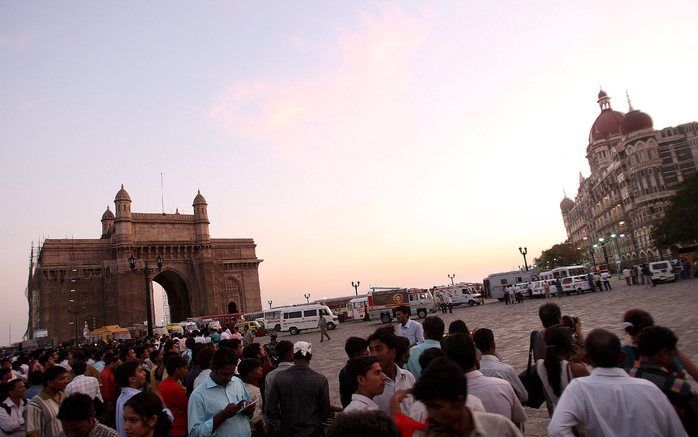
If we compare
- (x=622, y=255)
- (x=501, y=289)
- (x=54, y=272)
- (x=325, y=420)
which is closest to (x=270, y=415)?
(x=325, y=420)

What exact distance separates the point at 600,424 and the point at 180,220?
192ft

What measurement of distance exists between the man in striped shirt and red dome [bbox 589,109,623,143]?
94.6 m

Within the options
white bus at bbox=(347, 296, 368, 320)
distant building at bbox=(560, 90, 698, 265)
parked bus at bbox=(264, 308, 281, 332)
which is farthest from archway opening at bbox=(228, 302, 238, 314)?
distant building at bbox=(560, 90, 698, 265)

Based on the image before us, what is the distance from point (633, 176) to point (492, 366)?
71.2 m

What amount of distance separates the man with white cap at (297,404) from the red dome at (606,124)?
307 ft

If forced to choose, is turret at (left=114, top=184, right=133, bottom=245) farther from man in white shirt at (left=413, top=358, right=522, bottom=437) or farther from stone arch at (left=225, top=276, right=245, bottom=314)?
man in white shirt at (left=413, top=358, right=522, bottom=437)

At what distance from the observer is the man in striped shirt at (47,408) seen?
5113 millimetres

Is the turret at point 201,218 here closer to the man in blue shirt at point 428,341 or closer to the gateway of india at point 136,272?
the gateway of india at point 136,272

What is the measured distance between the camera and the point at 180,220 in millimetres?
56688

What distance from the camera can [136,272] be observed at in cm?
5062

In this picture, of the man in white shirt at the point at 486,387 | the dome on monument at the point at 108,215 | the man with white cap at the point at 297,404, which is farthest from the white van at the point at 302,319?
the dome on monument at the point at 108,215

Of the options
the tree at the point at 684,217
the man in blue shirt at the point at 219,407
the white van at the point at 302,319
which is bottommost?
the white van at the point at 302,319

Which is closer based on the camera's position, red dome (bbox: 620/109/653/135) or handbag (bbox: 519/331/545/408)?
handbag (bbox: 519/331/545/408)

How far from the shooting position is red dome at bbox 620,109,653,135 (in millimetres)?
67812
